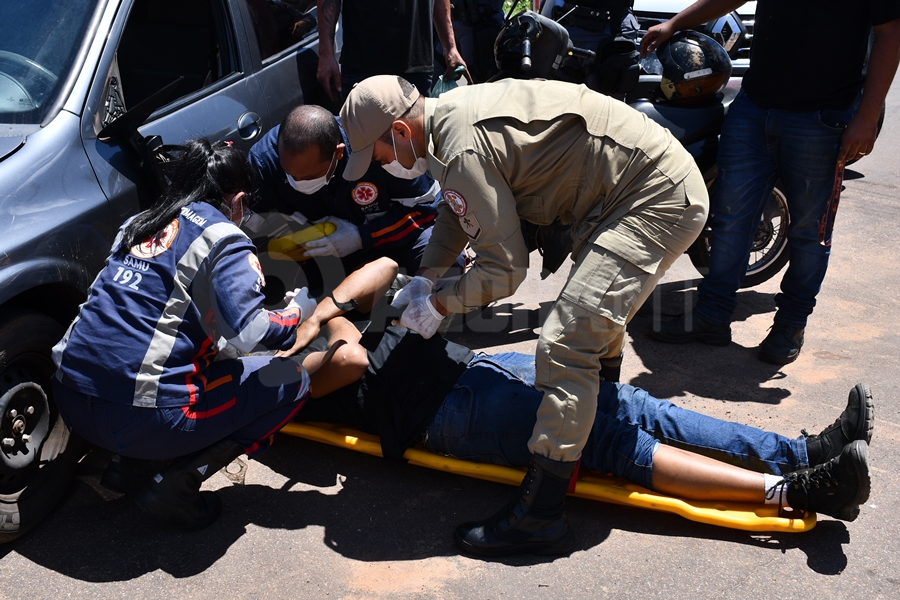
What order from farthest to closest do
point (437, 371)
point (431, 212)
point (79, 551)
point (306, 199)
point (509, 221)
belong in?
1. point (431, 212)
2. point (306, 199)
3. point (437, 371)
4. point (79, 551)
5. point (509, 221)

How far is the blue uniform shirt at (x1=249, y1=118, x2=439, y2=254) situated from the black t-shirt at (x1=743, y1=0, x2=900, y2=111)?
1.63 m

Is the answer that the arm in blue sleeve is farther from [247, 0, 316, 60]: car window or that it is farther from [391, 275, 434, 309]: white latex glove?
[247, 0, 316, 60]: car window

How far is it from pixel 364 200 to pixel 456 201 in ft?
4.42

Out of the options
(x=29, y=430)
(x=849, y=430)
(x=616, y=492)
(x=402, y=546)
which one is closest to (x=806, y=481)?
(x=849, y=430)

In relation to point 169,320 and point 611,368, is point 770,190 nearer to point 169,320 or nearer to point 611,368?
point 611,368

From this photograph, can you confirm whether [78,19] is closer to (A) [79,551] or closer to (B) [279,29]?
(B) [279,29]

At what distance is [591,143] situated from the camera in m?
2.41

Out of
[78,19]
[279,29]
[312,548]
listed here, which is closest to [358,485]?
[312,548]

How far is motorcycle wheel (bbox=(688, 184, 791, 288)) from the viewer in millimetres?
4273

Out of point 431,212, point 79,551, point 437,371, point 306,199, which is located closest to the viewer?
point 79,551

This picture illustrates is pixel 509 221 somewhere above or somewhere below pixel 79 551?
above

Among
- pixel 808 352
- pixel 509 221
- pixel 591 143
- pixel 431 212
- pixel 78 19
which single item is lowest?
pixel 808 352

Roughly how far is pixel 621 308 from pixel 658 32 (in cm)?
Answer: 213

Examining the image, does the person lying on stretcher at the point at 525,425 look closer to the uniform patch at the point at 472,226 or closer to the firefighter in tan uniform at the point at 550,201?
the firefighter in tan uniform at the point at 550,201
